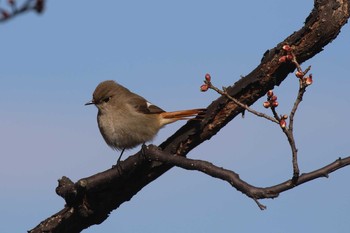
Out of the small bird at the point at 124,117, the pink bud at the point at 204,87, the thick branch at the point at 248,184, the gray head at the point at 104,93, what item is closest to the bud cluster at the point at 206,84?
the pink bud at the point at 204,87

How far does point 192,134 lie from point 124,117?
2.16 metres

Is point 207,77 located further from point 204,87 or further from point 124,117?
point 124,117

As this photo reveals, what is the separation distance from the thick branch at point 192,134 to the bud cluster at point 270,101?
5.96 feet

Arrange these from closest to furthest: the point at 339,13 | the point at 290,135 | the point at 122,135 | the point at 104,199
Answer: the point at 290,135, the point at 339,13, the point at 104,199, the point at 122,135

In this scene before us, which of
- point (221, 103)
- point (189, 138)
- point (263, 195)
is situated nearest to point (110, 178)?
point (189, 138)

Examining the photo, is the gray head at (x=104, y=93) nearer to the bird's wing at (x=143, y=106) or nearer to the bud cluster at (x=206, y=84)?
the bird's wing at (x=143, y=106)

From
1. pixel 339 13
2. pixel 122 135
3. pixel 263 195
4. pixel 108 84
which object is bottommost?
pixel 263 195

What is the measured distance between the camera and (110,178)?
5.96m

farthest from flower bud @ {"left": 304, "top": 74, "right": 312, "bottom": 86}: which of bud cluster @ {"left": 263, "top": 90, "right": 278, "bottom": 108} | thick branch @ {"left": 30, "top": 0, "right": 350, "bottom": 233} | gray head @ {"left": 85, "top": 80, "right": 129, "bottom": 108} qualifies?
gray head @ {"left": 85, "top": 80, "right": 129, "bottom": 108}

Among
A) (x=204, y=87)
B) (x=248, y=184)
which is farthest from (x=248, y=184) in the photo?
(x=204, y=87)

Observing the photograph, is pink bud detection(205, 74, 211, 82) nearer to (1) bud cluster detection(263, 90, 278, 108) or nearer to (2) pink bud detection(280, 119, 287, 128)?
(1) bud cluster detection(263, 90, 278, 108)

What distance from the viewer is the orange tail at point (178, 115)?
6.15 m

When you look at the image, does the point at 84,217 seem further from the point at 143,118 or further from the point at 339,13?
the point at 339,13

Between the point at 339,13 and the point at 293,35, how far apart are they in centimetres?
45
